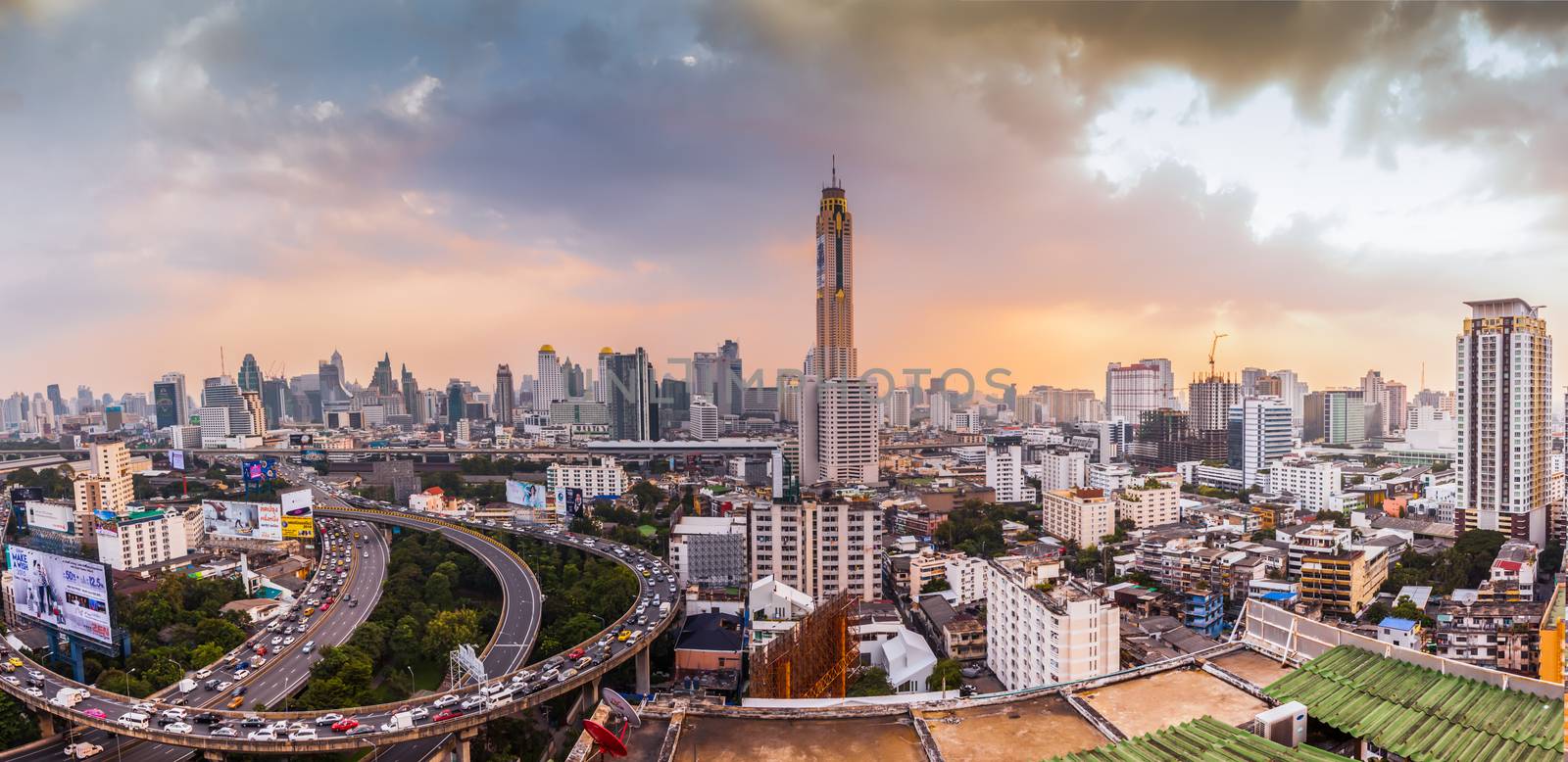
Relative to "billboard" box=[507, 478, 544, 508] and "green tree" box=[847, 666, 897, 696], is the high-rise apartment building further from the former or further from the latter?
"billboard" box=[507, 478, 544, 508]

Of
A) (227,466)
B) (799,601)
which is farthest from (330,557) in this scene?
(227,466)

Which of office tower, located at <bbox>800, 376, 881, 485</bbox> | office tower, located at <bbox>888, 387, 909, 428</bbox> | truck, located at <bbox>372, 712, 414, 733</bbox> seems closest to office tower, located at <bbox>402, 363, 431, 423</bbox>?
office tower, located at <bbox>888, 387, 909, 428</bbox>

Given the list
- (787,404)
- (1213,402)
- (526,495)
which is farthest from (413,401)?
(1213,402)

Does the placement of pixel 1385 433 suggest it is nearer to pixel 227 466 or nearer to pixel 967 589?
pixel 967 589

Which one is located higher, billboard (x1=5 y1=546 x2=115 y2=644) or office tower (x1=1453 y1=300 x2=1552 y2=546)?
office tower (x1=1453 y1=300 x2=1552 y2=546)

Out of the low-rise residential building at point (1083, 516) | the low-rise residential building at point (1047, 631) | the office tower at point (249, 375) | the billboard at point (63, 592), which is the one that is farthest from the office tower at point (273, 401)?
the low-rise residential building at point (1047, 631)

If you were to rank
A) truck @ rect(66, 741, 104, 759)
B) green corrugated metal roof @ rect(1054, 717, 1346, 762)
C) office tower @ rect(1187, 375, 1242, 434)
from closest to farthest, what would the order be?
green corrugated metal roof @ rect(1054, 717, 1346, 762), truck @ rect(66, 741, 104, 759), office tower @ rect(1187, 375, 1242, 434)

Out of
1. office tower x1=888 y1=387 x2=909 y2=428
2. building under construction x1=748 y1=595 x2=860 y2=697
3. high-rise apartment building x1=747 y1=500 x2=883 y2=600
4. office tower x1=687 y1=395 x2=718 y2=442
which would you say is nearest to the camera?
building under construction x1=748 y1=595 x2=860 y2=697

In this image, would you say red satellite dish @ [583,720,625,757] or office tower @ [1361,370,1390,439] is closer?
red satellite dish @ [583,720,625,757]
